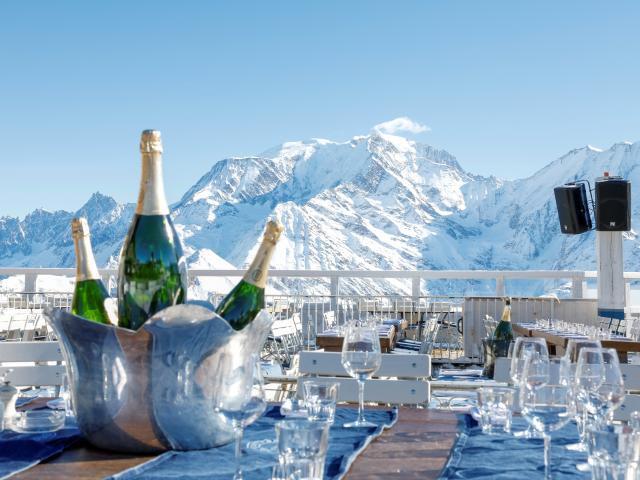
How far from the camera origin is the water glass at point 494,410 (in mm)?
1614

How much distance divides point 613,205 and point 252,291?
872 centimetres

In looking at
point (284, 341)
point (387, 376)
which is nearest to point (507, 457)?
point (387, 376)

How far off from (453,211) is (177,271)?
469 ft

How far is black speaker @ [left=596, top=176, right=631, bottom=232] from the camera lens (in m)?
9.38

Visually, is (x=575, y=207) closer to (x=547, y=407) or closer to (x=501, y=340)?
(x=501, y=340)

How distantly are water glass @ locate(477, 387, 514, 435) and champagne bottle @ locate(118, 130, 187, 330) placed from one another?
25.3 inches

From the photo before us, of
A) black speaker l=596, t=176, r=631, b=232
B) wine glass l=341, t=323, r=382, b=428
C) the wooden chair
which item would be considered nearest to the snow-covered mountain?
black speaker l=596, t=176, r=631, b=232

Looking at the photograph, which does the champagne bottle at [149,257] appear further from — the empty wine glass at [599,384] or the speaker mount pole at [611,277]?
the speaker mount pole at [611,277]

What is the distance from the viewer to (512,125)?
11369 cm

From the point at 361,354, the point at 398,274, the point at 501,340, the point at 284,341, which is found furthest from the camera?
the point at 398,274

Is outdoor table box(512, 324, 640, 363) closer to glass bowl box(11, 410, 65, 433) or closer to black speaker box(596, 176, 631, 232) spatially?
black speaker box(596, 176, 631, 232)

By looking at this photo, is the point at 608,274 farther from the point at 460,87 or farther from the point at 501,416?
the point at 460,87

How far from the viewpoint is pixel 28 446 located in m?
1.46

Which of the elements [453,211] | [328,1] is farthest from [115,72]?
[453,211]
